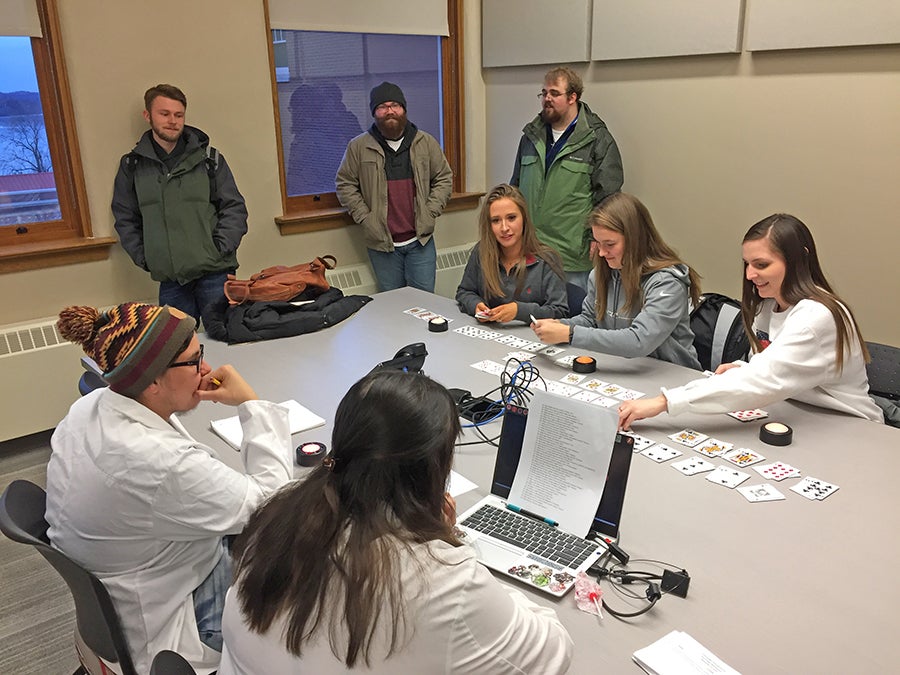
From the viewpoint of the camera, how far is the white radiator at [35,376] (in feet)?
11.4

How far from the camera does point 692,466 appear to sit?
68.1 inches

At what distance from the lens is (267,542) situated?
0.96m

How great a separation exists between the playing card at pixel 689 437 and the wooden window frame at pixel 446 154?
10.1ft

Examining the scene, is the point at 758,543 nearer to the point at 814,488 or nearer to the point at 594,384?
the point at 814,488

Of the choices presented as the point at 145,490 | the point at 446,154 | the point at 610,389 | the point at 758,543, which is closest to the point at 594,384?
the point at 610,389

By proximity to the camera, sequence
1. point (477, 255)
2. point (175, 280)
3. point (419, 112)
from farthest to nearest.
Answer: point (419, 112), point (175, 280), point (477, 255)

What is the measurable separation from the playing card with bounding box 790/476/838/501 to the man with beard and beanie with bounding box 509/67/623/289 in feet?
8.21

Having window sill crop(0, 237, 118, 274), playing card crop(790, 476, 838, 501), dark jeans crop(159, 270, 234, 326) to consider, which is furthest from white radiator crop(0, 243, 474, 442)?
playing card crop(790, 476, 838, 501)

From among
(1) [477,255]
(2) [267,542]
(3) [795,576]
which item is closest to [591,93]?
(1) [477,255]

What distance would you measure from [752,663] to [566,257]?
10.7 ft

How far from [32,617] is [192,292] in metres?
1.91

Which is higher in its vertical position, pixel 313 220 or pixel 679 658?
pixel 313 220

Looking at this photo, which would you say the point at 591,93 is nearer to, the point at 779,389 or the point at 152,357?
the point at 779,389

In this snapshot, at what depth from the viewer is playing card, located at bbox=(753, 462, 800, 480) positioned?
167 centimetres
